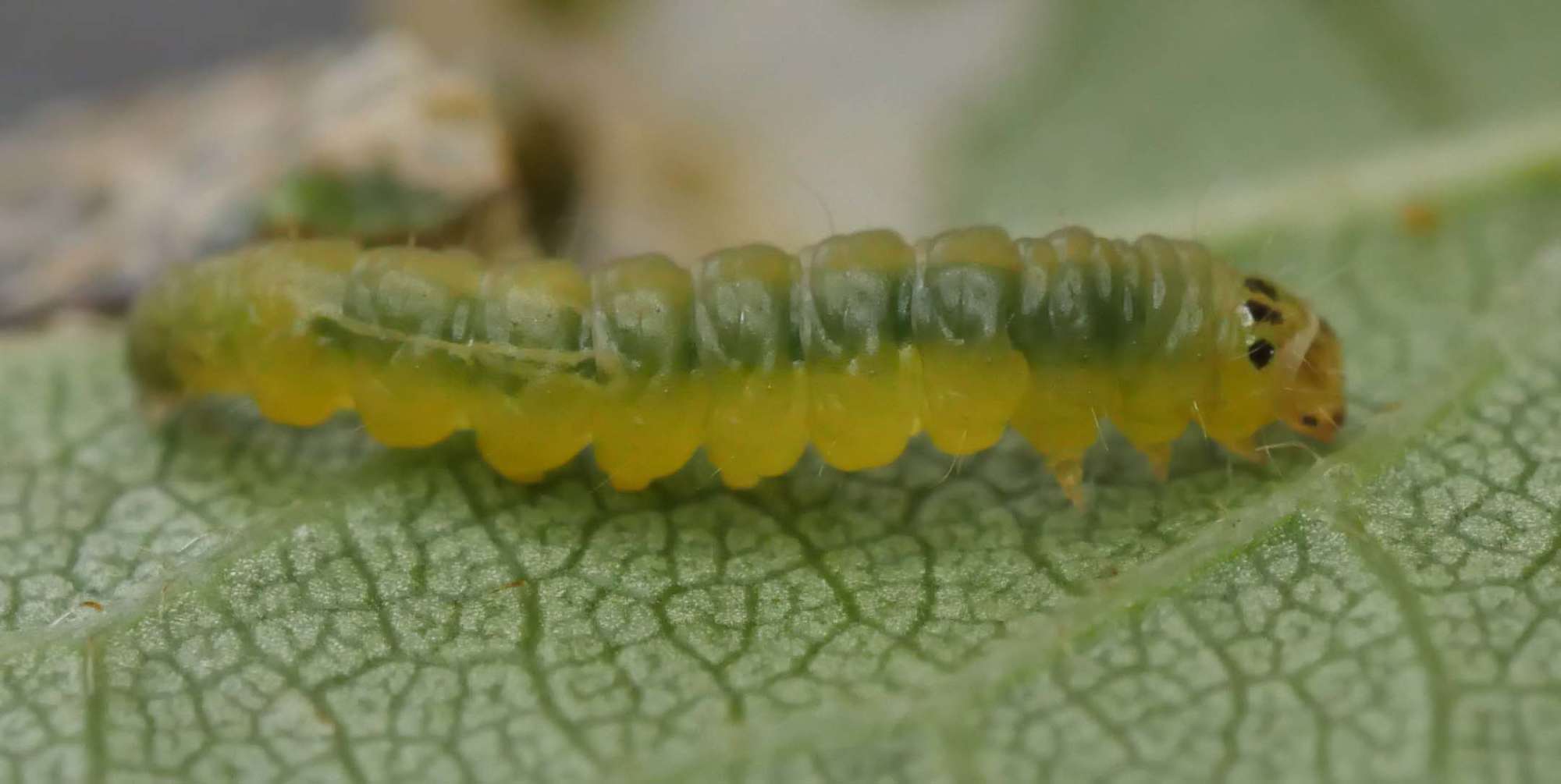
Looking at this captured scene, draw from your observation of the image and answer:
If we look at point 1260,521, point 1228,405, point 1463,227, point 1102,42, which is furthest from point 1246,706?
point 1102,42

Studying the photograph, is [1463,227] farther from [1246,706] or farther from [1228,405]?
[1246,706]

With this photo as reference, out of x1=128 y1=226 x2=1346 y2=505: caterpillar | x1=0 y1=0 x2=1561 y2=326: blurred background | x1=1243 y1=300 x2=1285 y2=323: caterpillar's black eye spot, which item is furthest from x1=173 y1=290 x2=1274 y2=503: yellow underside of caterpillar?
x1=0 y1=0 x2=1561 y2=326: blurred background

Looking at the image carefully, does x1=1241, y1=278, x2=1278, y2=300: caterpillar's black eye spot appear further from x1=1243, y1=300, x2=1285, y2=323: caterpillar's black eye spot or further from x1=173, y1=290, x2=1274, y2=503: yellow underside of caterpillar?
x1=173, y1=290, x2=1274, y2=503: yellow underside of caterpillar

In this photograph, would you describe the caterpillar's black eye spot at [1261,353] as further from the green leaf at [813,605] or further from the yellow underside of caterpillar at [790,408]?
the green leaf at [813,605]

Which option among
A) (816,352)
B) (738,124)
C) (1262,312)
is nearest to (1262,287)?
(1262,312)

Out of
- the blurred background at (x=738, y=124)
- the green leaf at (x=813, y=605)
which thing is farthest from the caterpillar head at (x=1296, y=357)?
the blurred background at (x=738, y=124)

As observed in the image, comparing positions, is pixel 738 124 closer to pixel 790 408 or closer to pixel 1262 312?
pixel 790 408
